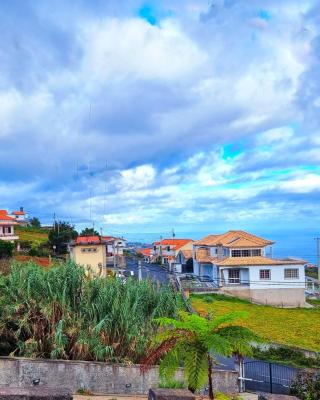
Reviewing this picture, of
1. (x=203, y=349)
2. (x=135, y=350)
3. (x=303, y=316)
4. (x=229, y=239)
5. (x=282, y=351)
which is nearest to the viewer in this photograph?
A: (x=203, y=349)

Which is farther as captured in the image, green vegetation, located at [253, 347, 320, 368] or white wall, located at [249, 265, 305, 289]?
white wall, located at [249, 265, 305, 289]

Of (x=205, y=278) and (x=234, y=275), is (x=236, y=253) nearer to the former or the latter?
(x=234, y=275)

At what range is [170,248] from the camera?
78.4m

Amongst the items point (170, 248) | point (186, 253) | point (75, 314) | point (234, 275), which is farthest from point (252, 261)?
point (75, 314)

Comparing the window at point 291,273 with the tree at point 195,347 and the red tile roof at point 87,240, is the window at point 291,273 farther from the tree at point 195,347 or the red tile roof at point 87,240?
the tree at point 195,347

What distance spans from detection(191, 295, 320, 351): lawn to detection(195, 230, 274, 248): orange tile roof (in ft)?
28.7

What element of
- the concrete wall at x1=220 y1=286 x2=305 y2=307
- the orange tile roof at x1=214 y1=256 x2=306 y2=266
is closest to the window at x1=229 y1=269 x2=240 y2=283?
the orange tile roof at x1=214 y1=256 x2=306 y2=266

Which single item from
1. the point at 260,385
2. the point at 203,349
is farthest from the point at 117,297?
the point at 203,349

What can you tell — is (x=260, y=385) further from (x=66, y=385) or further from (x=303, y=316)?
(x=303, y=316)

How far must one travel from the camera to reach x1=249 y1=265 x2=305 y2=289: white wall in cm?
4491

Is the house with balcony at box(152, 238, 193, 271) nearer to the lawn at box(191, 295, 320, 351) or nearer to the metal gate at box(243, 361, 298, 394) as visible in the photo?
the lawn at box(191, 295, 320, 351)

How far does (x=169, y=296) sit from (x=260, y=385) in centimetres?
346

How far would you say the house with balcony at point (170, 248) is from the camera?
69.7 metres

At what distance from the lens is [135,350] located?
1272 cm
